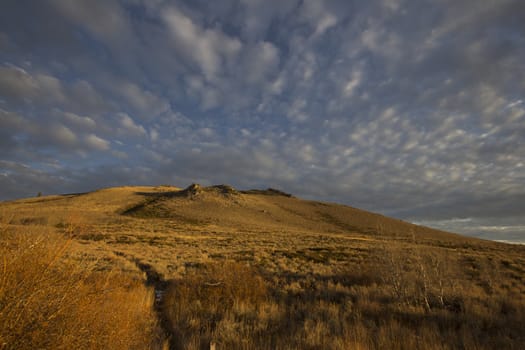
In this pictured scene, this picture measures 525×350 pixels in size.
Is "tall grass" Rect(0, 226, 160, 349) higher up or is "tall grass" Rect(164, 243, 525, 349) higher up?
"tall grass" Rect(0, 226, 160, 349)

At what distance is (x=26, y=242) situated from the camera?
380 cm

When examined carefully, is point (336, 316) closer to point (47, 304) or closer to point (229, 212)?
point (47, 304)

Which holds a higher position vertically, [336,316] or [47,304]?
[47,304]

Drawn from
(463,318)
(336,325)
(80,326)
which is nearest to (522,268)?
(463,318)

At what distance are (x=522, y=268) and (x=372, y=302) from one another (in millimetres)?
16336

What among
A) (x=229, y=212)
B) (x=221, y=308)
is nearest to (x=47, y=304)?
(x=221, y=308)

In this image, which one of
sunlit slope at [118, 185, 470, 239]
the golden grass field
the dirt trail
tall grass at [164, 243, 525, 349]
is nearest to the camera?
the golden grass field

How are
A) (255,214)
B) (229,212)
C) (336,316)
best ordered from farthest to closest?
(255,214), (229,212), (336,316)

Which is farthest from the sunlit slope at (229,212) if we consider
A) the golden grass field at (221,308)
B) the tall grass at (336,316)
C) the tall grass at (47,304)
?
the tall grass at (47,304)

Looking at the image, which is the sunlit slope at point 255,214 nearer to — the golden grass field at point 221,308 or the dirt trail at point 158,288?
the dirt trail at point 158,288

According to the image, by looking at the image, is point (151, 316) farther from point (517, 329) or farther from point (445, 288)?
point (445, 288)

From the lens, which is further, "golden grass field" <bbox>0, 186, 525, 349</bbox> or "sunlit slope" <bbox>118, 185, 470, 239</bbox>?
"sunlit slope" <bbox>118, 185, 470, 239</bbox>

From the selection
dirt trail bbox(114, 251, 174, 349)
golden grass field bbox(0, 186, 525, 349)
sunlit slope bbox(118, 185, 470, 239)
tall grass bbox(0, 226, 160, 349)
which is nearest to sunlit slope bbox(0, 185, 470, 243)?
sunlit slope bbox(118, 185, 470, 239)

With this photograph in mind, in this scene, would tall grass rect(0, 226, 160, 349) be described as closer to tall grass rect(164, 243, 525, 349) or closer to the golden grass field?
the golden grass field
